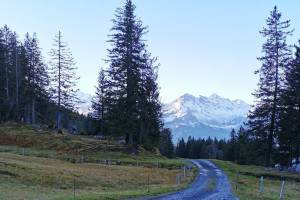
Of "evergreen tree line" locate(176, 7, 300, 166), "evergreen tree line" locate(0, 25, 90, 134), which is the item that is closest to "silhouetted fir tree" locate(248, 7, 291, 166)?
"evergreen tree line" locate(176, 7, 300, 166)

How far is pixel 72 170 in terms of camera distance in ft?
146

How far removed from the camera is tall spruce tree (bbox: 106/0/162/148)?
63.2m

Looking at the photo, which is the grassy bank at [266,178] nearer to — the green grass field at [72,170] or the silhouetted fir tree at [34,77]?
the green grass field at [72,170]

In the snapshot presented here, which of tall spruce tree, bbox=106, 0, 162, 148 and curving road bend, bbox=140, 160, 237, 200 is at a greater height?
tall spruce tree, bbox=106, 0, 162, 148

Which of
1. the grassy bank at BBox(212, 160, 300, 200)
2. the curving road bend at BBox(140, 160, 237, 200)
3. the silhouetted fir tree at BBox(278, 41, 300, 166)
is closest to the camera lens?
the curving road bend at BBox(140, 160, 237, 200)

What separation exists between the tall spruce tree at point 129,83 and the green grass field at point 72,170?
13.4ft

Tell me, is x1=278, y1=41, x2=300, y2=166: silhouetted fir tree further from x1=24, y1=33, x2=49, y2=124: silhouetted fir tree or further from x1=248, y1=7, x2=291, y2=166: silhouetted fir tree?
x1=24, y1=33, x2=49, y2=124: silhouetted fir tree

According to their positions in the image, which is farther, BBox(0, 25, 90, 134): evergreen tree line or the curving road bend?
BBox(0, 25, 90, 134): evergreen tree line

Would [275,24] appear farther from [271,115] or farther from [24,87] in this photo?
[24,87]

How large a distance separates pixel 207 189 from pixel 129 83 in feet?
100

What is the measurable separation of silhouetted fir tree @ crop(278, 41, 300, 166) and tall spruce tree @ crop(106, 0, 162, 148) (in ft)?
59.8

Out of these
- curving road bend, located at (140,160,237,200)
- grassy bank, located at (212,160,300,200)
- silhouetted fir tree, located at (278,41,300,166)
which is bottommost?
grassy bank, located at (212,160,300,200)

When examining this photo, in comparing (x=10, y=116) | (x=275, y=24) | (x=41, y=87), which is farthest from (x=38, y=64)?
(x=275, y=24)

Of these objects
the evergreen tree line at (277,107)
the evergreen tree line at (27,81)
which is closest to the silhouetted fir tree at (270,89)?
the evergreen tree line at (277,107)
